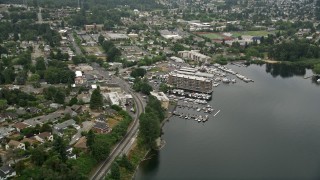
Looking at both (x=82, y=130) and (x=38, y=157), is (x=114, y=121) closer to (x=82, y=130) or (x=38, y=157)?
(x=82, y=130)

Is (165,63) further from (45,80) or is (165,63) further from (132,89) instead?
(45,80)

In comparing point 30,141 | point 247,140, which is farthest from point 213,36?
point 30,141

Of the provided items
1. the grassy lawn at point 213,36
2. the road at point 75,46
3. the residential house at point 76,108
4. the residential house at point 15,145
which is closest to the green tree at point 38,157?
the residential house at point 15,145

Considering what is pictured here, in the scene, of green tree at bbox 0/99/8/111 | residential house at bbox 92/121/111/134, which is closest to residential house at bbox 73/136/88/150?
residential house at bbox 92/121/111/134

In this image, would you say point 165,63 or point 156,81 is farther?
Answer: point 165,63

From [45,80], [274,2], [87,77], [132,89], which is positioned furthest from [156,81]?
[274,2]
